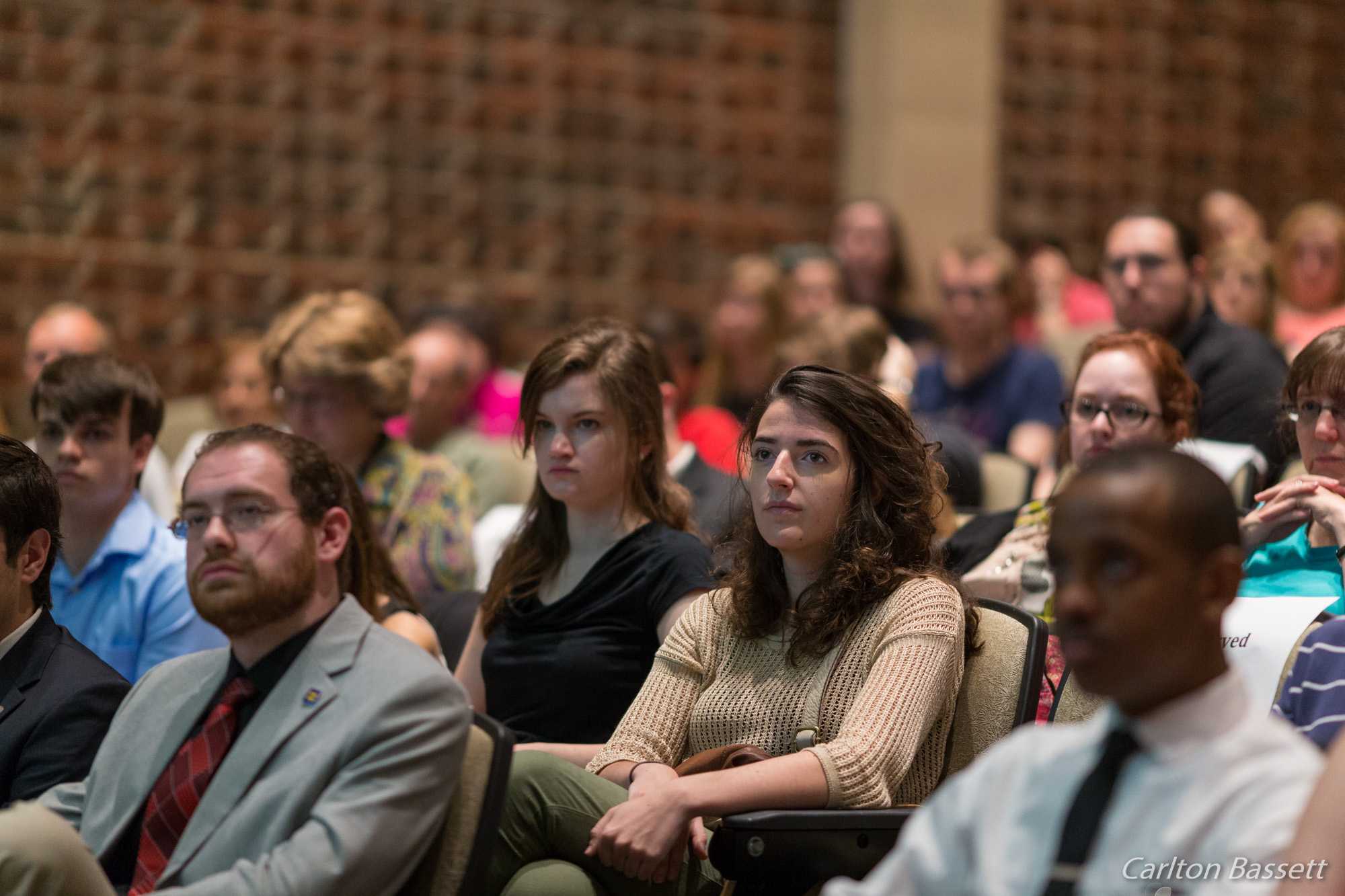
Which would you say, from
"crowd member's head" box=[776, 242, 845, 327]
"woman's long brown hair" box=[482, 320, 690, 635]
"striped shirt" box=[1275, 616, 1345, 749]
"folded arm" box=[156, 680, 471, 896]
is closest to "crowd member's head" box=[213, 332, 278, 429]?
"crowd member's head" box=[776, 242, 845, 327]

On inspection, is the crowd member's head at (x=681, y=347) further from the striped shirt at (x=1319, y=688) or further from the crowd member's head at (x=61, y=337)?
the striped shirt at (x=1319, y=688)

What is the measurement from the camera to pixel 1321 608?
2.38m

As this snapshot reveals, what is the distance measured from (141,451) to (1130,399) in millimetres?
2204

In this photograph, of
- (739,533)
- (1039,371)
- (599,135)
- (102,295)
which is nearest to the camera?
(739,533)

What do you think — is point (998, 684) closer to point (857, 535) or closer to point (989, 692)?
point (989, 692)

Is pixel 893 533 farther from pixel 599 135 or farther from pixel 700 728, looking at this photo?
pixel 599 135

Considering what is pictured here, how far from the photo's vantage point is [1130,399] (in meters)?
3.09

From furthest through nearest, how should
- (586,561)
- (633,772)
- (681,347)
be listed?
(681,347) < (586,561) < (633,772)

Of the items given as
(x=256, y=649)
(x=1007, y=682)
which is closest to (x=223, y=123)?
(x=256, y=649)

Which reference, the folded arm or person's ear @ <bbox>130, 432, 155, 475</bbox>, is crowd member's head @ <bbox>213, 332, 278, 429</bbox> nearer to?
person's ear @ <bbox>130, 432, 155, 475</bbox>

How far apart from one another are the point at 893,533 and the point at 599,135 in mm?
4532

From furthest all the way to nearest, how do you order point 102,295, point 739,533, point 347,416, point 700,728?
1. point 102,295
2. point 347,416
3. point 739,533
4. point 700,728

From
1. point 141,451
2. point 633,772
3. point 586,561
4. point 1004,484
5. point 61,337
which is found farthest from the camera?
point 61,337

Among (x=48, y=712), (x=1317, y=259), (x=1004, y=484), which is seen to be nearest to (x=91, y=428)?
(x=48, y=712)
